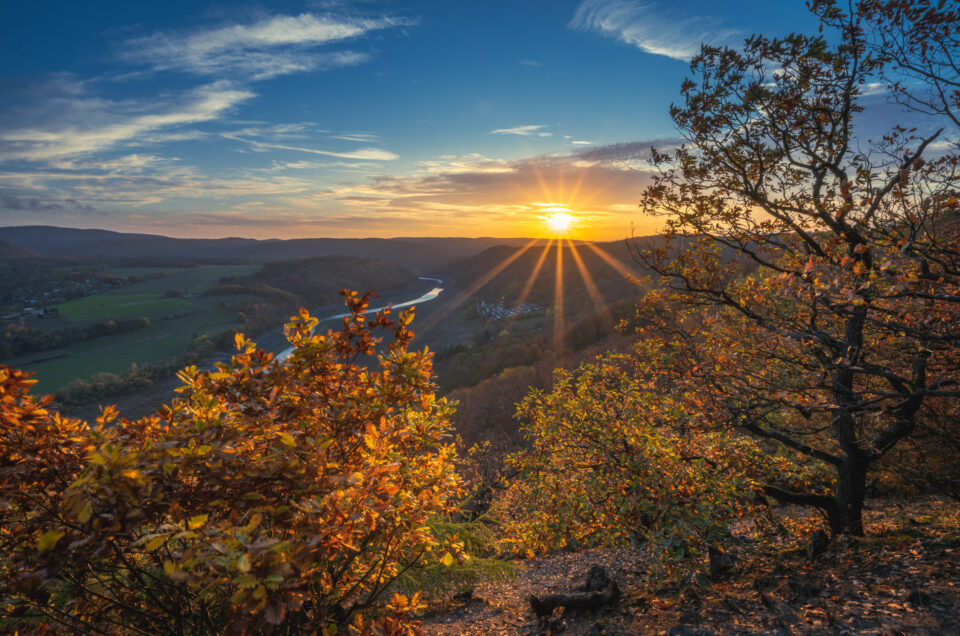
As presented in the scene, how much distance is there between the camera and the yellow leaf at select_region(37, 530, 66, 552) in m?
2.36

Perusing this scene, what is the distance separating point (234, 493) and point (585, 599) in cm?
751

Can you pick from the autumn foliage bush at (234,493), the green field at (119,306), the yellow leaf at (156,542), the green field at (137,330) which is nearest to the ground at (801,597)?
the autumn foliage bush at (234,493)

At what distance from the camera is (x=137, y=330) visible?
120 m

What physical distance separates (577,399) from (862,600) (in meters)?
6.22

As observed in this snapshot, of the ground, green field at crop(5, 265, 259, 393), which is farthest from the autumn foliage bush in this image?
green field at crop(5, 265, 259, 393)

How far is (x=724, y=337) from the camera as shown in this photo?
10.2 m

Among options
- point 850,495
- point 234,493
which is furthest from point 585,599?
point 234,493

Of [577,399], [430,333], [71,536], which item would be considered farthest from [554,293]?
[71,536]

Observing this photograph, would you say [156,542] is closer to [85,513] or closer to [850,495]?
[85,513]

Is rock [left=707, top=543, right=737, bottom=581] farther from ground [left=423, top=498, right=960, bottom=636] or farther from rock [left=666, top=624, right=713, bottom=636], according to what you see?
rock [left=666, top=624, right=713, bottom=636]

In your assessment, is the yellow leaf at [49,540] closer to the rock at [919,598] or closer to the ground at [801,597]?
the ground at [801,597]

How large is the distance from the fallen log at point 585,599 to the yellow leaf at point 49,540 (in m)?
8.40

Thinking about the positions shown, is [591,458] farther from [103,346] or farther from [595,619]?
[103,346]

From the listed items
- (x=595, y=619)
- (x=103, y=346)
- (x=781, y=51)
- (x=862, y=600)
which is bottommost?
(x=103, y=346)
